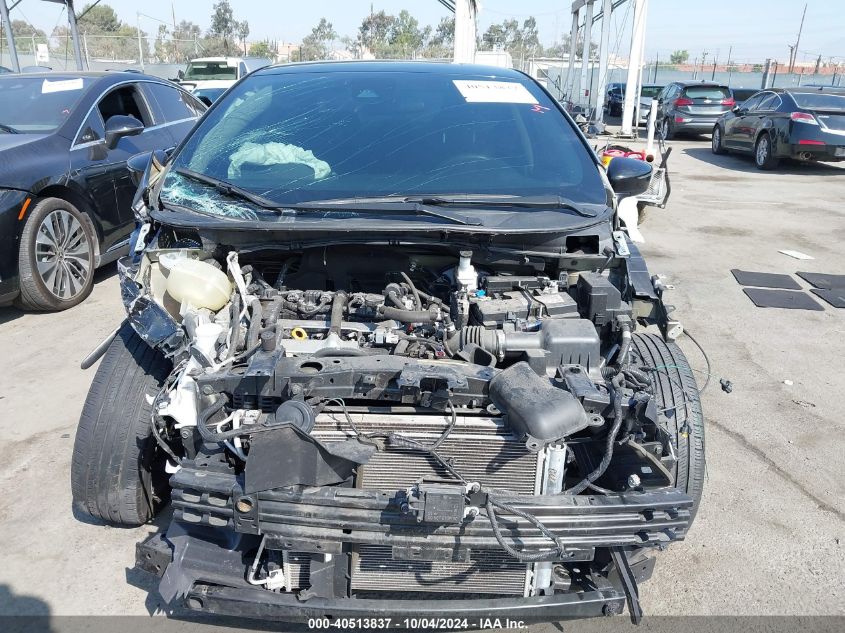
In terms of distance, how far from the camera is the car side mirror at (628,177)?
3.10m

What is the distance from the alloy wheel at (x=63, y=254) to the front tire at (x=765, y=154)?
1199 centimetres

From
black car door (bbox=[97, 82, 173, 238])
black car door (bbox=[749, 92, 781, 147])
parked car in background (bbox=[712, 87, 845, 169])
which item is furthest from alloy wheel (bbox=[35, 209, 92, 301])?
black car door (bbox=[749, 92, 781, 147])

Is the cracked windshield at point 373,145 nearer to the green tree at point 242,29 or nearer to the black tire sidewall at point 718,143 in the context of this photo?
the black tire sidewall at point 718,143

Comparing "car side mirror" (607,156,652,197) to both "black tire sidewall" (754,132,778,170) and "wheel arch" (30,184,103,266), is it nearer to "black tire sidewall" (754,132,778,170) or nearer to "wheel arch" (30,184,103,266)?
"wheel arch" (30,184,103,266)

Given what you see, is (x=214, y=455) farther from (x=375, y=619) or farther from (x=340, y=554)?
(x=375, y=619)

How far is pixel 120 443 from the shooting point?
251 cm

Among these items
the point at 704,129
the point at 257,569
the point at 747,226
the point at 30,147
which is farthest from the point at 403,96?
the point at 704,129

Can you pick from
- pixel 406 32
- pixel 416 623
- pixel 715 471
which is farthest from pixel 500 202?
pixel 406 32

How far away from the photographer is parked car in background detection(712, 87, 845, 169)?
11352 mm

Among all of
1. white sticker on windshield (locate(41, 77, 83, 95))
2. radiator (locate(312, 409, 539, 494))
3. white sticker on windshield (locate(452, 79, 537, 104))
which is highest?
white sticker on windshield (locate(452, 79, 537, 104))

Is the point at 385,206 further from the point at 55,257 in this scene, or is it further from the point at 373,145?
the point at 55,257

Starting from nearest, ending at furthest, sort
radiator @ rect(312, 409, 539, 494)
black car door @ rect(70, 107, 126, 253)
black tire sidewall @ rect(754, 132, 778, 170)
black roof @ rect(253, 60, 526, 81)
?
radiator @ rect(312, 409, 539, 494) → black roof @ rect(253, 60, 526, 81) → black car door @ rect(70, 107, 126, 253) → black tire sidewall @ rect(754, 132, 778, 170)

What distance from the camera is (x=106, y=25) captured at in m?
54.2

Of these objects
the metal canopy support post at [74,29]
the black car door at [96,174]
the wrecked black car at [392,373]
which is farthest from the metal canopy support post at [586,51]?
the wrecked black car at [392,373]
